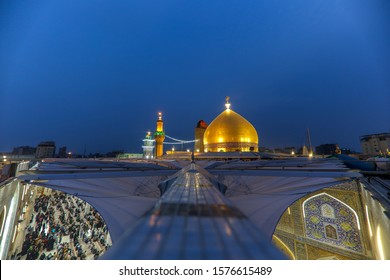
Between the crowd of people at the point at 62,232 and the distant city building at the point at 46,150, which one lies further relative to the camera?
the distant city building at the point at 46,150

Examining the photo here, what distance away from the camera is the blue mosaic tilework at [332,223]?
4039 millimetres

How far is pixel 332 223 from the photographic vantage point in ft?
14.4

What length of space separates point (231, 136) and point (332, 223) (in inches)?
Answer: 347

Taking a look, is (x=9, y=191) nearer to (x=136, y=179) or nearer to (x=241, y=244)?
(x=136, y=179)

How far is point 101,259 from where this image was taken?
35.3 inches

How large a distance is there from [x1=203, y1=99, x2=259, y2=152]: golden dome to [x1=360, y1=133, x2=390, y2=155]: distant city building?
2945cm

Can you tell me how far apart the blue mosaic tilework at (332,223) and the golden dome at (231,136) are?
303 inches

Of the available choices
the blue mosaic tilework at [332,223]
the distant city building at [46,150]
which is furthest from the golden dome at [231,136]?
the distant city building at [46,150]

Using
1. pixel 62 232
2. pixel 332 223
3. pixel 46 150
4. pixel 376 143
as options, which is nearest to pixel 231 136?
pixel 332 223

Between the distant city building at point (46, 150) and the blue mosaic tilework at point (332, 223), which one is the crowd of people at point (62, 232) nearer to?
the blue mosaic tilework at point (332, 223)

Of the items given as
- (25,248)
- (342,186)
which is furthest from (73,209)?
(342,186)

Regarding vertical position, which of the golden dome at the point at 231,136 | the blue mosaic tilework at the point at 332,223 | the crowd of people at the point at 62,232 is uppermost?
the golden dome at the point at 231,136

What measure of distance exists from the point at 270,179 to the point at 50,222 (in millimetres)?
10723

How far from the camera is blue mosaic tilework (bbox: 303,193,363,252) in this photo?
4.04 meters
